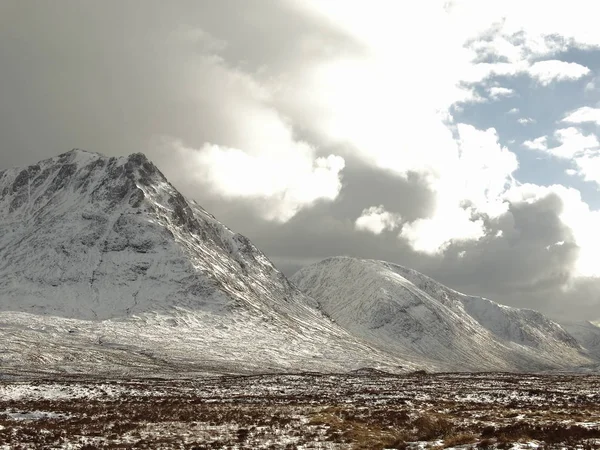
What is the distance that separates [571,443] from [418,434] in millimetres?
9108

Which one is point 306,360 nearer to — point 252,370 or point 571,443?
point 252,370

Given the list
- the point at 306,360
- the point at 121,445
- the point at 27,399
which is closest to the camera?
the point at 121,445

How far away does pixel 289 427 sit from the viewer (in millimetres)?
34906

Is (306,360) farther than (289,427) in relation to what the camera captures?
Yes

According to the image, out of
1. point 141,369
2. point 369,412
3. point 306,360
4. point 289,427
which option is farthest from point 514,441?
point 306,360

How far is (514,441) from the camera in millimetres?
25703

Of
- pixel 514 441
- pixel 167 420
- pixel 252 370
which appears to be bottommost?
pixel 252 370

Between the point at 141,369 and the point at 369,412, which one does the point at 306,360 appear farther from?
the point at 369,412

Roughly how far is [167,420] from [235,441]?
33.4 feet

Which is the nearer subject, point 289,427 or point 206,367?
point 289,427

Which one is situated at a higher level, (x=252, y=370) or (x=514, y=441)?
(x=514, y=441)

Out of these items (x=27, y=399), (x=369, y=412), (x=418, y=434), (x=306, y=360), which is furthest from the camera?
(x=306, y=360)

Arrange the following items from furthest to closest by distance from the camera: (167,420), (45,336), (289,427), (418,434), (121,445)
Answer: (45,336), (167,420), (289,427), (418,434), (121,445)

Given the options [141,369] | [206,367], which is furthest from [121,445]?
[206,367]
